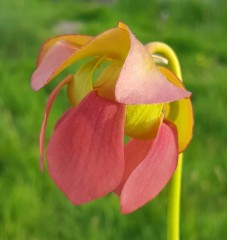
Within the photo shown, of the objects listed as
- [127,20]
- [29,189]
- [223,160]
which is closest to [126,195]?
[29,189]

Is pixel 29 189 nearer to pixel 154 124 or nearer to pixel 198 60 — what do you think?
pixel 154 124

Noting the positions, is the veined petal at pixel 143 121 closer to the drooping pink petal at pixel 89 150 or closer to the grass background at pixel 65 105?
the drooping pink petal at pixel 89 150

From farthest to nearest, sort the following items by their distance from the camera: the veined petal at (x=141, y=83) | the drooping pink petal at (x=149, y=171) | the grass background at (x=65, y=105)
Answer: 1. the grass background at (x=65, y=105)
2. the drooping pink petal at (x=149, y=171)
3. the veined petal at (x=141, y=83)

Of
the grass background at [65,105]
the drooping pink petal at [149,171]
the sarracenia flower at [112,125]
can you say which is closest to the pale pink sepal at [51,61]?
the sarracenia flower at [112,125]

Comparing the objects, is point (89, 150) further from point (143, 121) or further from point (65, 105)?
point (65, 105)

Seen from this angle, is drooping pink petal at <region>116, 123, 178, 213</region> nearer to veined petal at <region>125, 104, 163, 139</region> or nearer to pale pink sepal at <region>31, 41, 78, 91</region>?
veined petal at <region>125, 104, 163, 139</region>

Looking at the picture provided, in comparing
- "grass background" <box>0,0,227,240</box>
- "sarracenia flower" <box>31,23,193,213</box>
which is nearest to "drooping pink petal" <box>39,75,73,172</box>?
"sarracenia flower" <box>31,23,193,213</box>

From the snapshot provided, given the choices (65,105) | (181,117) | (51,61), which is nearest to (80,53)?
(51,61)
